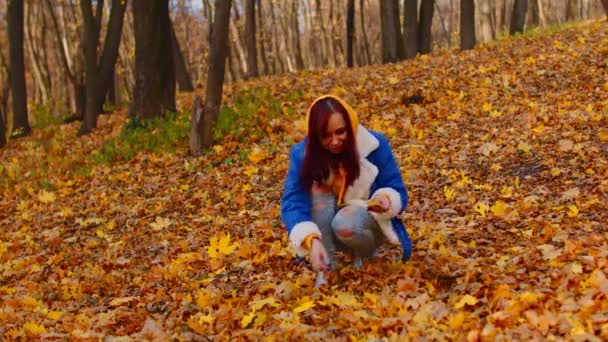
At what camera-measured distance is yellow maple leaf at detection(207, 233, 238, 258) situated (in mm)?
5668

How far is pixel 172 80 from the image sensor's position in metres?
12.1

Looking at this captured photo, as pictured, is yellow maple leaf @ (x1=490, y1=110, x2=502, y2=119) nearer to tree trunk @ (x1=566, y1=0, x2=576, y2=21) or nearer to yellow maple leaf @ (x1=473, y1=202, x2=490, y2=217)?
yellow maple leaf @ (x1=473, y1=202, x2=490, y2=217)

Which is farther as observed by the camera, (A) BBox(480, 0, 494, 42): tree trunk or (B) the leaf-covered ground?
(A) BBox(480, 0, 494, 42): tree trunk

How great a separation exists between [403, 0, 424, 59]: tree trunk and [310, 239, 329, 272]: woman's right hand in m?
12.1

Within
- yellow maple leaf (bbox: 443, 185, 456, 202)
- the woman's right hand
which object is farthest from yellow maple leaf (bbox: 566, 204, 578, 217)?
the woman's right hand

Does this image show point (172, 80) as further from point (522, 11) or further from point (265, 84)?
point (522, 11)

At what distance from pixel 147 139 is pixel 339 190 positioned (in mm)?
7065

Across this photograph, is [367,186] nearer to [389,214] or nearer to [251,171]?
[389,214]

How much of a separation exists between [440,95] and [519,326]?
24.1 ft

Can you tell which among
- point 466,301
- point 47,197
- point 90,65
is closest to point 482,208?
point 466,301

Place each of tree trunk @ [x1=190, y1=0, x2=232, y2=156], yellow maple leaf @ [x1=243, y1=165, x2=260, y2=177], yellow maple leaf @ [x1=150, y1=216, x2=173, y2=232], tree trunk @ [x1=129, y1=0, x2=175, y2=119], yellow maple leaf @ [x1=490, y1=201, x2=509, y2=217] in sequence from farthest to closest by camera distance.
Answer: tree trunk @ [x1=129, y1=0, x2=175, y2=119] → tree trunk @ [x1=190, y1=0, x2=232, y2=156] → yellow maple leaf @ [x1=243, y1=165, x2=260, y2=177] → yellow maple leaf @ [x1=150, y1=216, x2=173, y2=232] → yellow maple leaf @ [x1=490, y1=201, x2=509, y2=217]

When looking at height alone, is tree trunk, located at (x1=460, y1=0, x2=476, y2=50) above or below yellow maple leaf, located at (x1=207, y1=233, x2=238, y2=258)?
above

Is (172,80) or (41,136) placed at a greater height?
(172,80)

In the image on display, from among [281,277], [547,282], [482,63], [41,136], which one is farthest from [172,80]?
[547,282]
